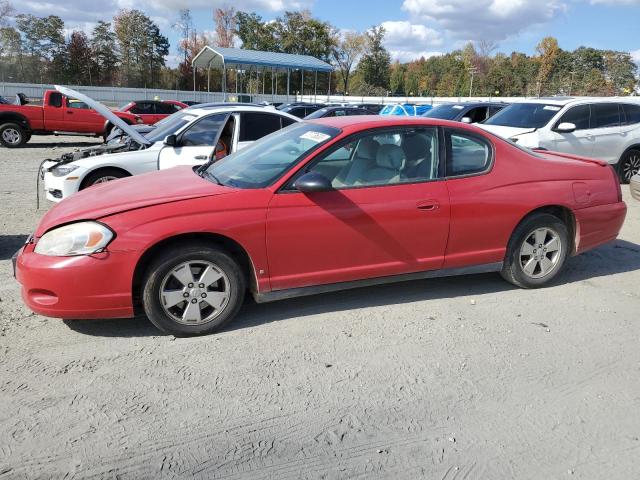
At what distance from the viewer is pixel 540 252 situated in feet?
16.0

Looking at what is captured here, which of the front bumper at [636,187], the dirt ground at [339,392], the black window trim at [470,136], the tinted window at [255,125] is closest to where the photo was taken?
the dirt ground at [339,392]

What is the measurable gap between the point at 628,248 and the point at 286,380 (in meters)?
5.00

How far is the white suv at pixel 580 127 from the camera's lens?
32.2 feet

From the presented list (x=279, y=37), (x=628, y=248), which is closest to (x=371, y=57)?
(x=279, y=37)

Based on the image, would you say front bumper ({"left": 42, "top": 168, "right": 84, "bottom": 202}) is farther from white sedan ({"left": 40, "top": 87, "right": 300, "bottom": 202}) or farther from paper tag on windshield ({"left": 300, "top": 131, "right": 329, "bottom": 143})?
paper tag on windshield ({"left": 300, "top": 131, "right": 329, "bottom": 143})

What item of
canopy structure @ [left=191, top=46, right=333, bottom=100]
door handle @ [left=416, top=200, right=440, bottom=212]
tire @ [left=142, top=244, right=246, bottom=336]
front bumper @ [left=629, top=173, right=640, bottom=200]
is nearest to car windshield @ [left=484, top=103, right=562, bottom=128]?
front bumper @ [left=629, top=173, right=640, bottom=200]

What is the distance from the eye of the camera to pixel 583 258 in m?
6.02

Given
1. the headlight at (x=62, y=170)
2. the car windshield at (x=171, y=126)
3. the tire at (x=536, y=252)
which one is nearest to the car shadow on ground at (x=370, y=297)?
the tire at (x=536, y=252)

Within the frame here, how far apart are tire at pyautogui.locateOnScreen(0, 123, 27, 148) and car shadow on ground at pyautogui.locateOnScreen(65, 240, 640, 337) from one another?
48.6 ft

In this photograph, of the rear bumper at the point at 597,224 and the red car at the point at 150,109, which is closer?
the rear bumper at the point at 597,224

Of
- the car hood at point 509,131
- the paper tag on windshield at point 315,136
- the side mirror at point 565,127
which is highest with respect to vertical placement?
the side mirror at point 565,127

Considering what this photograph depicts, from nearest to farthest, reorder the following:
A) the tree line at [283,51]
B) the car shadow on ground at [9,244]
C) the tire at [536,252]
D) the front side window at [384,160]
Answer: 1. the front side window at [384,160]
2. the tire at [536,252]
3. the car shadow on ground at [9,244]
4. the tree line at [283,51]

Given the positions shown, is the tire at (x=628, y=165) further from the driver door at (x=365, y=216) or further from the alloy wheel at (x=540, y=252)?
the driver door at (x=365, y=216)

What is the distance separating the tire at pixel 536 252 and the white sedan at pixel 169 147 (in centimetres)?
425
